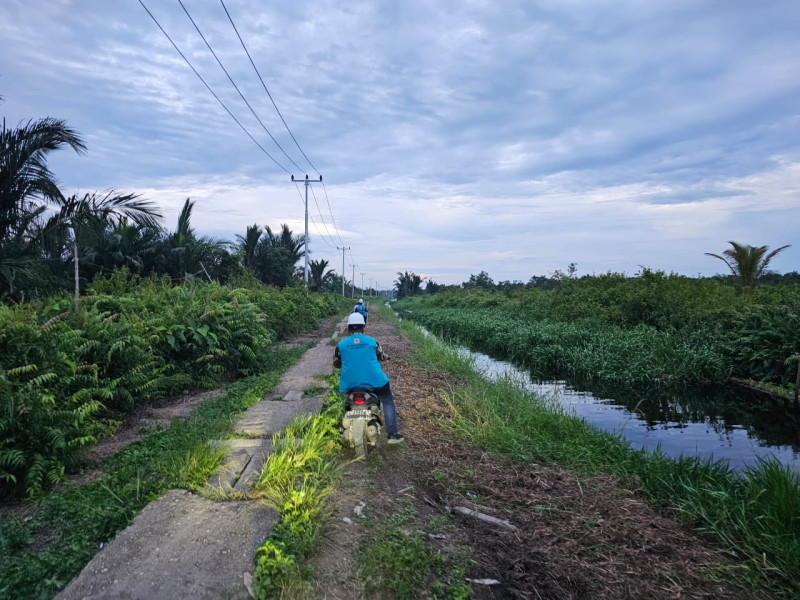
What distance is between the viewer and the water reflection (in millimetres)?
7469

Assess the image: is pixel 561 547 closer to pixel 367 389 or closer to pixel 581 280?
pixel 367 389

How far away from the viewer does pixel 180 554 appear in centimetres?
315

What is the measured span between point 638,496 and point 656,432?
4.03 m

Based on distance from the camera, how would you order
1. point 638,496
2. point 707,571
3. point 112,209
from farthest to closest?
1. point 112,209
2. point 638,496
3. point 707,571

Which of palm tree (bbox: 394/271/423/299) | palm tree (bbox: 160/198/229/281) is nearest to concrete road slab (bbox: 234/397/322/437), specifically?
palm tree (bbox: 160/198/229/281)

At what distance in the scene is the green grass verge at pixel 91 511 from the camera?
3.09 m

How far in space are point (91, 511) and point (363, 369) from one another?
250 centimetres

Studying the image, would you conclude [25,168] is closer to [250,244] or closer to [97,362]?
[97,362]

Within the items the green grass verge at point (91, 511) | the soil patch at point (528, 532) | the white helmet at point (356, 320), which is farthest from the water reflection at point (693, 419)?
the green grass verge at point (91, 511)

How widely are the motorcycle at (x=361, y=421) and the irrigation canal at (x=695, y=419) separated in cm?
333

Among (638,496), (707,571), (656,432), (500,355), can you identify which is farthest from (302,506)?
(500,355)

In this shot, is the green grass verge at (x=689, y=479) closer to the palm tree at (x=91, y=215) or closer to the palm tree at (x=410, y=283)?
the palm tree at (x=91, y=215)

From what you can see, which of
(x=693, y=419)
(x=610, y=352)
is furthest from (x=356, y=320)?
(x=610, y=352)

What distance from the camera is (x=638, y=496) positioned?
4.73m
